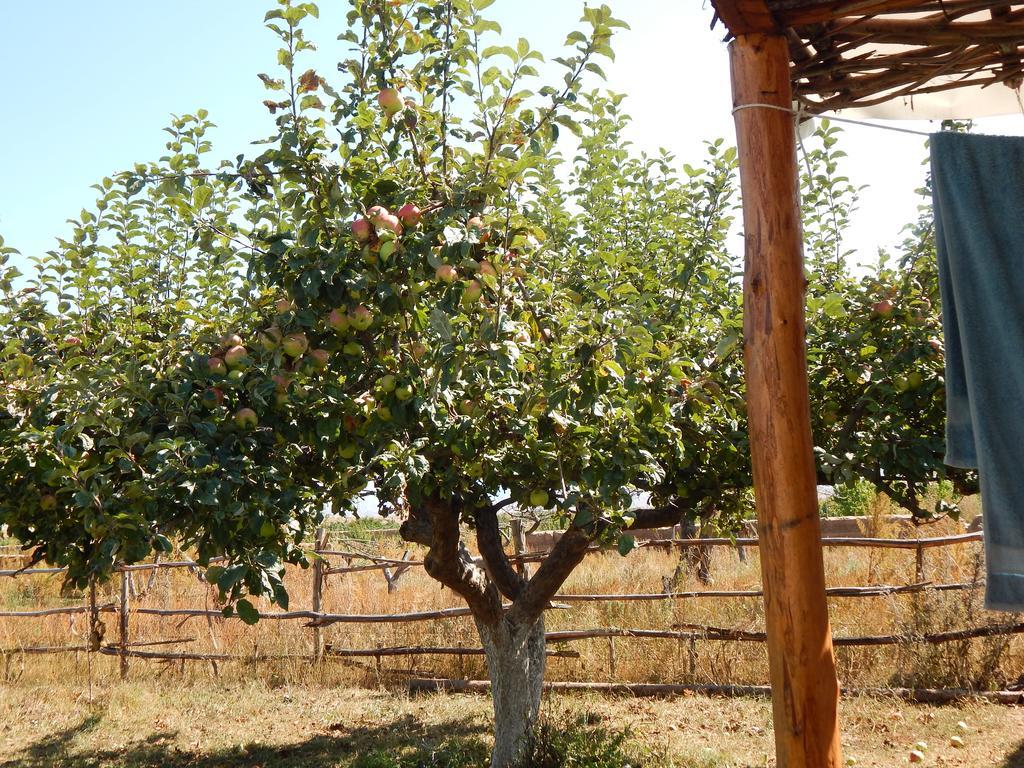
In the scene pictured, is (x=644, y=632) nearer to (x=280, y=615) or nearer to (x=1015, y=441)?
(x=280, y=615)

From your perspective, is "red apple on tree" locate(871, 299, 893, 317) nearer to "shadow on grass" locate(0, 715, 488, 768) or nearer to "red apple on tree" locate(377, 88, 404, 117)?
"red apple on tree" locate(377, 88, 404, 117)

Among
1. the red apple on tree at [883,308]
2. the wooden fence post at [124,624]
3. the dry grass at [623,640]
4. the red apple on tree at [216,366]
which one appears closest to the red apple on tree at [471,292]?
the red apple on tree at [216,366]

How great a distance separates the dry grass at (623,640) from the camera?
641cm

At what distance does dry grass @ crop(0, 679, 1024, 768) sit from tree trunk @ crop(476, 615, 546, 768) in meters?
0.72

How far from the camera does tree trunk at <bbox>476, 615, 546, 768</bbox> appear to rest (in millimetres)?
4734

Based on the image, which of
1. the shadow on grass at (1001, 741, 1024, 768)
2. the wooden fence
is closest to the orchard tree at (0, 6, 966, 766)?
the shadow on grass at (1001, 741, 1024, 768)

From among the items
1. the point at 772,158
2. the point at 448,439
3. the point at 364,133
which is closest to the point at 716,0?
the point at 772,158

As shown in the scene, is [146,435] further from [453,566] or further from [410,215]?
[453,566]

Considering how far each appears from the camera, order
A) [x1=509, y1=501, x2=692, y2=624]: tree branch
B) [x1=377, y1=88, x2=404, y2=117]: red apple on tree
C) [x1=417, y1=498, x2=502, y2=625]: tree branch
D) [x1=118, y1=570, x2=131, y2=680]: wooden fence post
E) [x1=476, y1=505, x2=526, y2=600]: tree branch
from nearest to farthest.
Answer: [x1=377, y1=88, x2=404, y2=117]: red apple on tree, [x1=417, y1=498, x2=502, y2=625]: tree branch, [x1=509, y1=501, x2=692, y2=624]: tree branch, [x1=476, y1=505, x2=526, y2=600]: tree branch, [x1=118, y1=570, x2=131, y2=680]: wooden fence post

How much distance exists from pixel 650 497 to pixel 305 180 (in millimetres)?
2322

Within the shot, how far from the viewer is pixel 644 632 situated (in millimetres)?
7164

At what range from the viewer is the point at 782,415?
1.92 metres

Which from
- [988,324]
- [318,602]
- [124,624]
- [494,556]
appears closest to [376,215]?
[988,324]

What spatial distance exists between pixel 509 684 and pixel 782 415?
333cm
